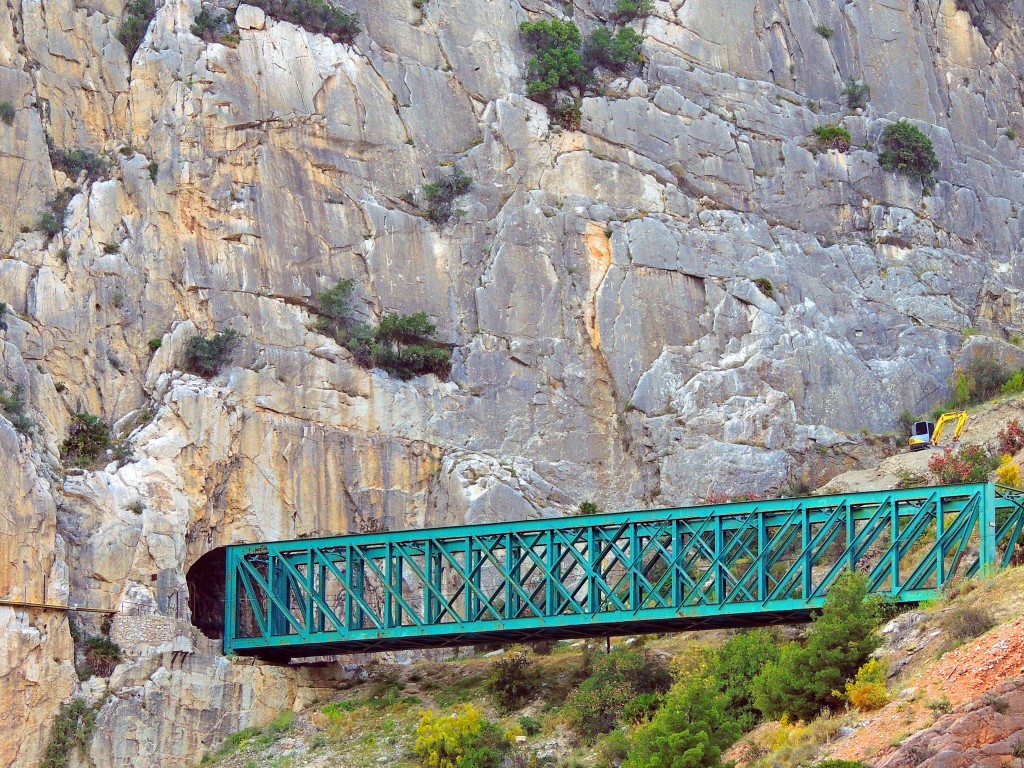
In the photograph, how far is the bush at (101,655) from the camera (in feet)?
194

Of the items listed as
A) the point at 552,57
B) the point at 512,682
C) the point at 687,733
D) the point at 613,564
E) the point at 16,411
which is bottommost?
the point at 687,733

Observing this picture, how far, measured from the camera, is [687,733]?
155ft

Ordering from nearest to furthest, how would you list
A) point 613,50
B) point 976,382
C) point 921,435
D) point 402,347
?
point 402,347
point 921,435
point 976,382
point 613,50

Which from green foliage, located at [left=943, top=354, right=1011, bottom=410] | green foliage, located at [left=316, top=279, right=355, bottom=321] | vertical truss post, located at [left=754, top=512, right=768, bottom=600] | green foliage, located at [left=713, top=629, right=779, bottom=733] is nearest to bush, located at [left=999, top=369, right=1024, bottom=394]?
green foliage, located at [left=943, top=354, right=1011, bottom=410]

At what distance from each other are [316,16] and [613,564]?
28.7 meters

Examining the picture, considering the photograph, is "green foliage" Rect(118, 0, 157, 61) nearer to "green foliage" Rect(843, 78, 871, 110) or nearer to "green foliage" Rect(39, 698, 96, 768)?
"green foliage" Rect(39, 698, 96, 768)

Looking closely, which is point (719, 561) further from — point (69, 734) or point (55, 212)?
point (55, 212)

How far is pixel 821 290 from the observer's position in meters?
77.9

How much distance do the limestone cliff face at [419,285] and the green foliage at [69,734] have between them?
55 centimetres

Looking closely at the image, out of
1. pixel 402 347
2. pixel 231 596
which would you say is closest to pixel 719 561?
pixel 231 596

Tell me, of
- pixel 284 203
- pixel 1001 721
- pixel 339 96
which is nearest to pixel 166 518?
pixel 284 203

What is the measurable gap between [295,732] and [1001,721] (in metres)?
27.4

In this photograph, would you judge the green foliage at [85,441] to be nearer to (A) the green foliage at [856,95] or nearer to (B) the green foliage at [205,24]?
(B) the green foliage at [205,24]

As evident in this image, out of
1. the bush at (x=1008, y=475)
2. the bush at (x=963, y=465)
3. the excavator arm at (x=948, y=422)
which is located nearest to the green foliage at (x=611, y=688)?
the bush at (x=963, y=465)
